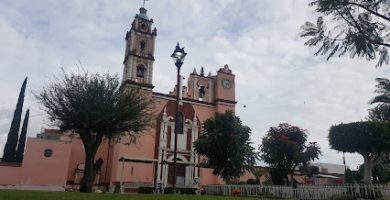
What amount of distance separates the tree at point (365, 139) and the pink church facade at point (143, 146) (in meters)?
14.1

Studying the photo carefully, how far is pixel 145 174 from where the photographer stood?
119ft

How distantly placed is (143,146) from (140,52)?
1067 centimetres

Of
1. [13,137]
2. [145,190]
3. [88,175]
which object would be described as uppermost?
[13,137]

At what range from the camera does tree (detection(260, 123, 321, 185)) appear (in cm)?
2855

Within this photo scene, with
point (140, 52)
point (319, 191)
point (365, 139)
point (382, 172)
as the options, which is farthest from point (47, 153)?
point (382, 172)

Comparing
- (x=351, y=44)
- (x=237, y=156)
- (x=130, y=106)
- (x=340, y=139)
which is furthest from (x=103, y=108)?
(x=340, y=139)

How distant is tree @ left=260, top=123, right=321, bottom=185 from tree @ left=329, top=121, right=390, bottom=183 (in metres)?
3.48

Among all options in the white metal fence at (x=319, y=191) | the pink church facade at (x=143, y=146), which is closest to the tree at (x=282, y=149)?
the white metal fence at (x=319, y=191)

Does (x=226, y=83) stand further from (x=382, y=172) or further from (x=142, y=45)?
(x=382, y=172)

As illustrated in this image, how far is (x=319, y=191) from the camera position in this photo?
58.9 feet

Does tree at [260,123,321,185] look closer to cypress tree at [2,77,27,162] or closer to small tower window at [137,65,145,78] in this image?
small tower window at [137,65,145,78]

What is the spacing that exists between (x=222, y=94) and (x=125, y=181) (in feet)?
49.9

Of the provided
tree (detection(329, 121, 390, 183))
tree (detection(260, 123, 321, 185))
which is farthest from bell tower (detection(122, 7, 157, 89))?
tree (detection(329, 121, 390, 183))

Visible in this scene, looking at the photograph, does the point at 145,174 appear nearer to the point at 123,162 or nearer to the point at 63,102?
the point at 123,162
